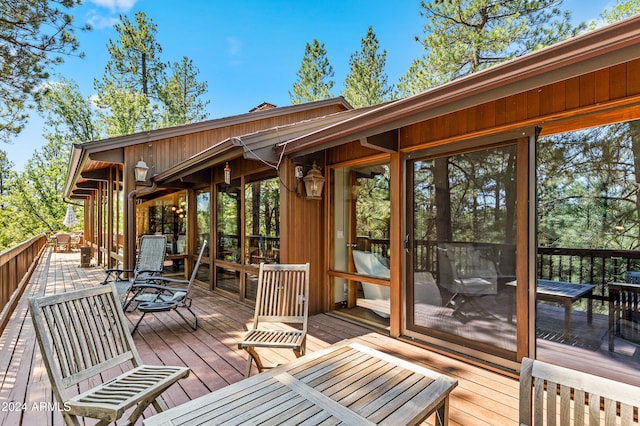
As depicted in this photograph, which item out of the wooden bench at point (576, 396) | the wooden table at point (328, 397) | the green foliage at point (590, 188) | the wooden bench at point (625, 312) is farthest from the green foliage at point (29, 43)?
the wooden bench at point (625, 312)

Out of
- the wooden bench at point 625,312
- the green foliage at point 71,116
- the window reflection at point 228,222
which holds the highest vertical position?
the green foliage at point 71,116

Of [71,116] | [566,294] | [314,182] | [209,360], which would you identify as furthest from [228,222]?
[71,116]

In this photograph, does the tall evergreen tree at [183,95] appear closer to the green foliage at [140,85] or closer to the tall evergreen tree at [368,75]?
the green foliage at [140,85]

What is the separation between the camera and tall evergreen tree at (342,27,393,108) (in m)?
13.7

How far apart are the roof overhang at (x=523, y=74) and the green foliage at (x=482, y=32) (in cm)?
773

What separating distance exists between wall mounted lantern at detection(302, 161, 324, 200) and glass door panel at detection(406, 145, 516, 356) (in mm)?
1332

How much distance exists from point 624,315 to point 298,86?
14.6 metres

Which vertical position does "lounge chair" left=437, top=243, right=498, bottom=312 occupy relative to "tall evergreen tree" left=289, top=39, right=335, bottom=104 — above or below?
below

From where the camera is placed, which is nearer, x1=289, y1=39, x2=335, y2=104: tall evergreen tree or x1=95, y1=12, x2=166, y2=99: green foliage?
x1=289, y1=39, x2=335, y2=104: tall evergreen tree

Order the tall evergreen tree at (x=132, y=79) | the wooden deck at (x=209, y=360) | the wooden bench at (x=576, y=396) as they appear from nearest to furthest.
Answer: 1. the wooden bench at (x=576, y=396)
2. the wooden deck at (x=209, y=360)
3. the tall evergreen tree at (x=132, y=79)

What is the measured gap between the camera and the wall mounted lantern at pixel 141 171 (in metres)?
6.79

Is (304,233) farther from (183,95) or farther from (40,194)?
(40,194)

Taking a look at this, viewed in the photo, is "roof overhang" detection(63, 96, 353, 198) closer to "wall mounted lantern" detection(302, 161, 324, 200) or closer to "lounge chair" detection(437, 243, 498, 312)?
"wall mounted lantern" detection(302, 161, 324, 200)

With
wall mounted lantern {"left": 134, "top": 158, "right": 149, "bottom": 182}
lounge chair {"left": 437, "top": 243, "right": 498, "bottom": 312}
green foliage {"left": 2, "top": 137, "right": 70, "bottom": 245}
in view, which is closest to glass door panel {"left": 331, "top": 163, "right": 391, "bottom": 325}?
lounge chair {"left": 437, "top": 243, "right": 498, "bottom": 312}
